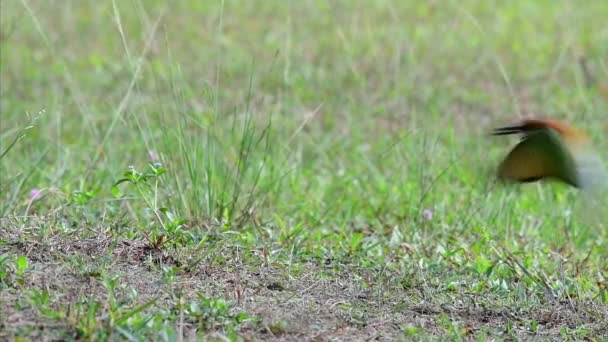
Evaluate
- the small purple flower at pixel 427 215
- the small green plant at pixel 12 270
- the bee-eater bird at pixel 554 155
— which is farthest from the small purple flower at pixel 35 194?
the bee-eater bird at pixel 554 155

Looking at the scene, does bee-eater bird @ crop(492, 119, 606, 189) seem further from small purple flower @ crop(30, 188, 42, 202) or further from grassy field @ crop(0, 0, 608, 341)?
small purple flower @ crop(30, 188, 42, 202)

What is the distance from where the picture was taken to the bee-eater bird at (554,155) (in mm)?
3248

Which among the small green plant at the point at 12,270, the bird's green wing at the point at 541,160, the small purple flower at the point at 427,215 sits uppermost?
the bird's green wing at the point at 541,160

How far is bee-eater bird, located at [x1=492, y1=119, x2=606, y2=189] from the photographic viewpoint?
3.25 m

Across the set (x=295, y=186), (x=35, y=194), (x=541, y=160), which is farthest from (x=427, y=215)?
(x=35, y=194)

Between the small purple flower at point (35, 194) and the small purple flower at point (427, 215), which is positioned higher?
the small purple flower at point (35, 194)

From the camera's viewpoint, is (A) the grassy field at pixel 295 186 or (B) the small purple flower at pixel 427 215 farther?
(B) the small purple flower at pixel 427 215

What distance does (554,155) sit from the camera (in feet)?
10.9

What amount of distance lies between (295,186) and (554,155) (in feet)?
5.84

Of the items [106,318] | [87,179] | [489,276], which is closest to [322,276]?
[489,276]

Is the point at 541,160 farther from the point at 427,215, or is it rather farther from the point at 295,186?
the point at 295,186

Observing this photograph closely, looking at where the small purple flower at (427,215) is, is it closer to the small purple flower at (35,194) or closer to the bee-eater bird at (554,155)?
the bee-eater bird at (554,155)

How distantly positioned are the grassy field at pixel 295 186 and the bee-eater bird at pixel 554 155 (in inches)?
13.7

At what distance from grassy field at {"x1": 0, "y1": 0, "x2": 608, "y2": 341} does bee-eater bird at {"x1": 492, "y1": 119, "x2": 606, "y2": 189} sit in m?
0.35
